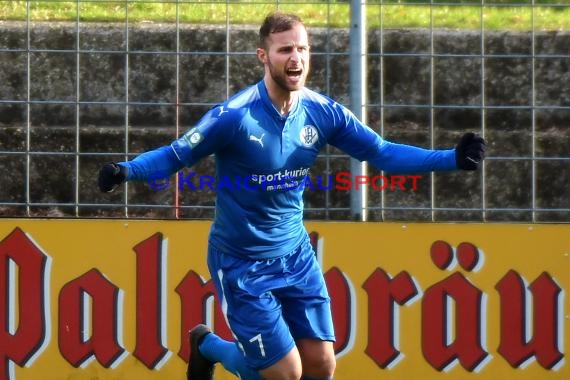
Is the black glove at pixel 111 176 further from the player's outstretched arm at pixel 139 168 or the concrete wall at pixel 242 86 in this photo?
the concrete wall at pixel 242 86

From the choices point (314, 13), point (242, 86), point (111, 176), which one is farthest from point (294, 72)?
point (242, 86)

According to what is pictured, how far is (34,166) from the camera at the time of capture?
27.6 ft

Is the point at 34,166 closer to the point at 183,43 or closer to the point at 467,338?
the point at 183,43

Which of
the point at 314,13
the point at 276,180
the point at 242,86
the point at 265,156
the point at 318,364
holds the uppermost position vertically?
the point at 314,13

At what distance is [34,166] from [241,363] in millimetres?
2281

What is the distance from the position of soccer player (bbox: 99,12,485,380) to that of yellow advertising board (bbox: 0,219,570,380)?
1228mm

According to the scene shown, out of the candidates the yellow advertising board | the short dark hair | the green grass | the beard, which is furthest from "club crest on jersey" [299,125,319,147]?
the green grass

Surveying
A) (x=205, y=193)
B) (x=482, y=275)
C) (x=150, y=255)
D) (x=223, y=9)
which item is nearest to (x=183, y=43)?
(x=223, y=9)

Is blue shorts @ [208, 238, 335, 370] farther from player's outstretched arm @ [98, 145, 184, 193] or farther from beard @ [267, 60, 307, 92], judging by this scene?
beard @ [267, 60, 307, 92]

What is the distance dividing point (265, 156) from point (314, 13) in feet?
8.28

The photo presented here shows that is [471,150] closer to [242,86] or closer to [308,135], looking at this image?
[308,135]

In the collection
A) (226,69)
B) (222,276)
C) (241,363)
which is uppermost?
(226,69)

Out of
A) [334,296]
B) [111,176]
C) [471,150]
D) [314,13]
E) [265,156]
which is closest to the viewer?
[111,176]

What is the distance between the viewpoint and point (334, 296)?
791 centimetres
